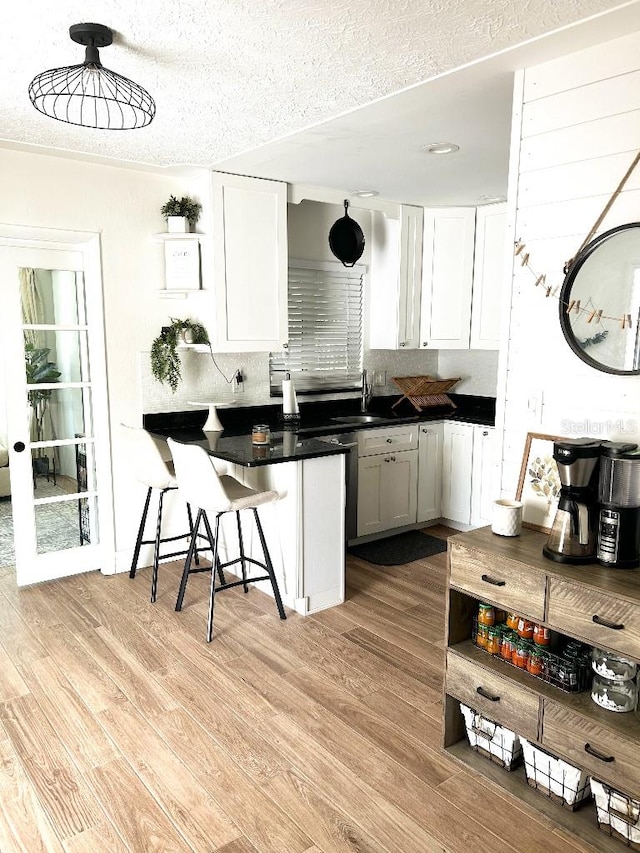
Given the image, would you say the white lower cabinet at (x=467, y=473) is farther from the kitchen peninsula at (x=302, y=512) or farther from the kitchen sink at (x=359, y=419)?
the kitchen peninsula at (x=302, y=512)

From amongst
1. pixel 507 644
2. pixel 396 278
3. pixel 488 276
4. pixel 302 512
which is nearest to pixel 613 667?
pixel 507 644

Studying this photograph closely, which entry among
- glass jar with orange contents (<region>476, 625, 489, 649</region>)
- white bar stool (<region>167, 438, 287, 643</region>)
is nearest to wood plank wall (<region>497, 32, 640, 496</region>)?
glass jar with orange contents (<region>476, 625, 489, 649</region>)

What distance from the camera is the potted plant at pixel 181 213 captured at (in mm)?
3943

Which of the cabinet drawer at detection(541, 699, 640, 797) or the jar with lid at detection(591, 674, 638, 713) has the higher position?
the jar with lid at detection(591, 674, 638, 713)

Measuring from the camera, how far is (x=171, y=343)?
4039mm

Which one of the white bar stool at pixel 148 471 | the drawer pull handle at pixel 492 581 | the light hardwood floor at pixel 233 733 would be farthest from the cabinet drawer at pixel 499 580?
the white bar stool at pixel 148 471

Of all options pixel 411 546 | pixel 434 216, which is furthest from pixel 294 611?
pixel 434 216

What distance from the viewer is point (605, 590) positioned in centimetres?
185

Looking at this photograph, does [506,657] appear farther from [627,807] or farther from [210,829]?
[210,829]

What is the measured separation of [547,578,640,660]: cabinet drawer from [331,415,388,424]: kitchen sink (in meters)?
2.68

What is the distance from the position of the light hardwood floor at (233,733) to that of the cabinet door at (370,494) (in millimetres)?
886

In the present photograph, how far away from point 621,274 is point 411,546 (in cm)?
293

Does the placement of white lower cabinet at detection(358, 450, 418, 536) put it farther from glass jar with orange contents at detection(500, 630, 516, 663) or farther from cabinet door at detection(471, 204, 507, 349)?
glass jar with orange contents at detection(500, 630, 516, 663)

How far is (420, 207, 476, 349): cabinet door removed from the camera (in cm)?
491
